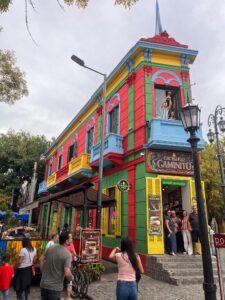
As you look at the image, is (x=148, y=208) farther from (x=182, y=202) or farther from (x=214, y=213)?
(x=214, y=213)

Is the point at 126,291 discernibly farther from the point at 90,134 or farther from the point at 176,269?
the point at 90,134

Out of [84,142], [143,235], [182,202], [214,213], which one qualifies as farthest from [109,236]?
[214,213]

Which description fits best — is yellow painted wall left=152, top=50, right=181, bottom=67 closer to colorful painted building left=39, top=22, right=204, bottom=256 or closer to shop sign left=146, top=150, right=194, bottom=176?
colorful painted building left=39, top=22, right=204, bottom=256

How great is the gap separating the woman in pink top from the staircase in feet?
16.2

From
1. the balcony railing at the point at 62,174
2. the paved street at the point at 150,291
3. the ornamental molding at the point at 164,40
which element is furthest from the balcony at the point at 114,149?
the balcony railing at the point at 62,174

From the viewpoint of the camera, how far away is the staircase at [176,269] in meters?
8.54

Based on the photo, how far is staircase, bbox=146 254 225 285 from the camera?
854 cm

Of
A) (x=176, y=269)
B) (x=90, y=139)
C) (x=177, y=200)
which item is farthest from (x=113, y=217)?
(x=90, y=139)

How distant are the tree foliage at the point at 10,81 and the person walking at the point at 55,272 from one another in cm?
858

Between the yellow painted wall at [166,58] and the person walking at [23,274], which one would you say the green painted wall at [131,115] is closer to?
the yellow painted wall at [166,58]

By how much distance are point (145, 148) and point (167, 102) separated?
287cm

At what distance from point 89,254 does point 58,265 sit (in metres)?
4.96

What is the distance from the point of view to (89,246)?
888 centimetres

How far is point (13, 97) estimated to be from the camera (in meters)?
11.3
